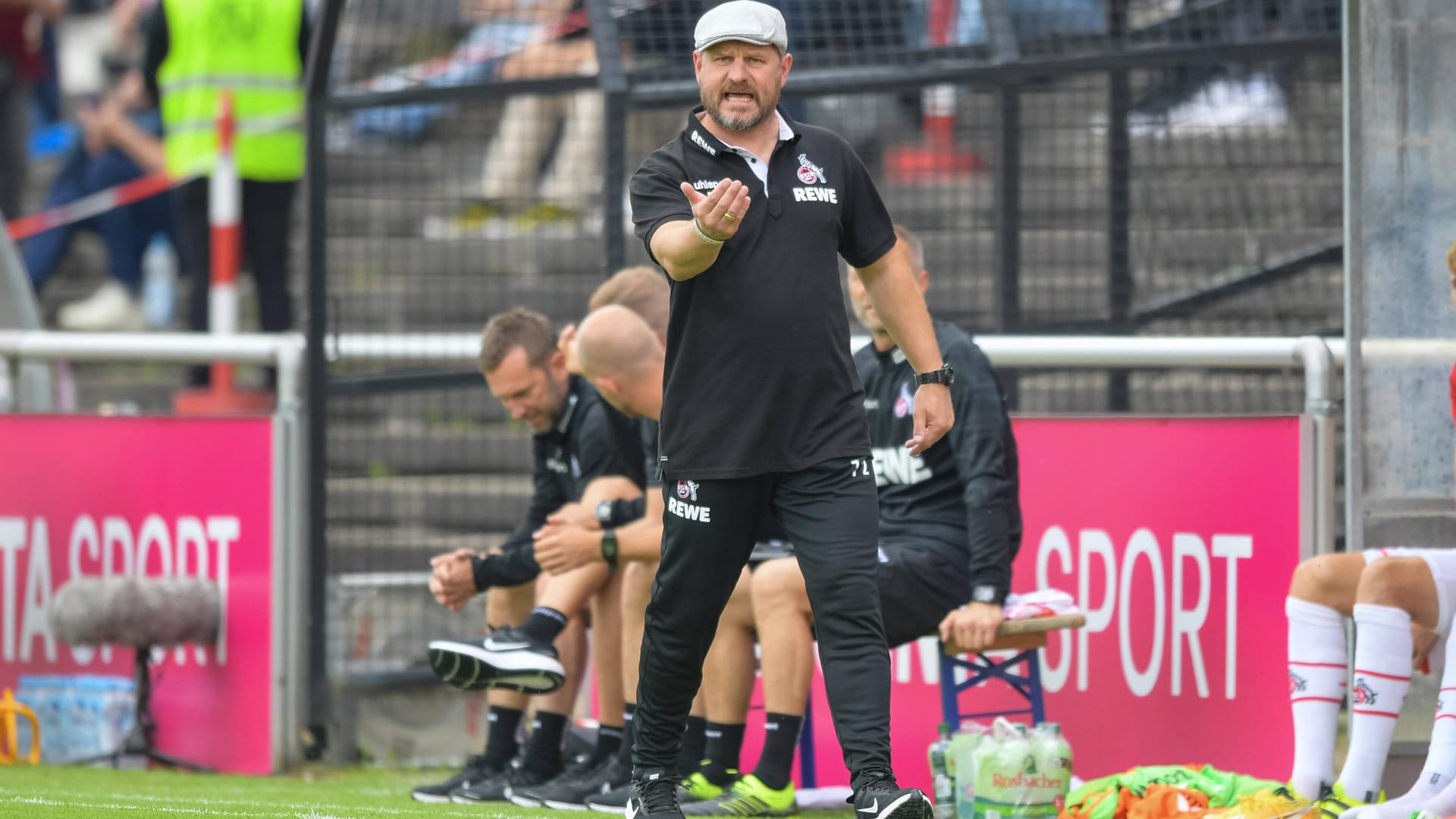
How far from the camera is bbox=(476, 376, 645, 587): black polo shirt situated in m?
6.53

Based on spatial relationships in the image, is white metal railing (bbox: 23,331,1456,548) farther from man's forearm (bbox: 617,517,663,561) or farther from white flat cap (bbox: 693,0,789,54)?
white flat cap (bbox: 693,0,789,54)

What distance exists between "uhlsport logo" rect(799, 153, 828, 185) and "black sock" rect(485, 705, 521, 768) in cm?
275

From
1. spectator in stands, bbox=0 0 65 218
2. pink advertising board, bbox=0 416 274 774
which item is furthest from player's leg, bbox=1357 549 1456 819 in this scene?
spectator in stands, bbox=0 0 65 218

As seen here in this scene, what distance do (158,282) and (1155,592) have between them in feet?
25.5

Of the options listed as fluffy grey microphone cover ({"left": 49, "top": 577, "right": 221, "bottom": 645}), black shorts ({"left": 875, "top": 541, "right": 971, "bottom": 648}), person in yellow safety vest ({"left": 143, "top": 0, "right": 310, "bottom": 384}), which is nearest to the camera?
black shorts ({"left": 875, "top": 541, "right": 971, "bottom": 648})

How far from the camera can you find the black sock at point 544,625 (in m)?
6.27

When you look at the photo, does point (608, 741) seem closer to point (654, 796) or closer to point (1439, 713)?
point (654, 796)

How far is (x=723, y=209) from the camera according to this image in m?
4.32

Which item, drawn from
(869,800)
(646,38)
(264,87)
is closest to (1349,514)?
(869,800)

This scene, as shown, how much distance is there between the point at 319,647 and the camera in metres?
7.94

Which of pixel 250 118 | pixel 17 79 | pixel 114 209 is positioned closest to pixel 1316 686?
pixel 250 118

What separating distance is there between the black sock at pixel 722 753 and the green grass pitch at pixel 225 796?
12.3 inches

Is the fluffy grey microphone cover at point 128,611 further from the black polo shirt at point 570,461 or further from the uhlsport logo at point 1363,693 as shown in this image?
the uhlsport logo at point 1363,693

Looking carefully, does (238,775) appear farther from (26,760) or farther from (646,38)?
(646,38)
